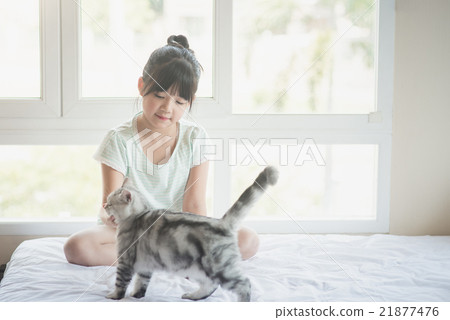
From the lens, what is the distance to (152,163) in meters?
1.07

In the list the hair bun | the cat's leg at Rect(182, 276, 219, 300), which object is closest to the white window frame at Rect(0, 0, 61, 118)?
the hair bun

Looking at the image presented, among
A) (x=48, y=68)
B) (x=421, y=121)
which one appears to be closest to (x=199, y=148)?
(x=48, y=68)

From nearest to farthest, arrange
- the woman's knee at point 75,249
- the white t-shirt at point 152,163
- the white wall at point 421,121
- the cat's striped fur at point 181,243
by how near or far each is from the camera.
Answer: the cat's striped fur at point 181,243 → the white t-shirt at point 152,163 → the woman's knee at point 75,249 → the white wall at point 421,121

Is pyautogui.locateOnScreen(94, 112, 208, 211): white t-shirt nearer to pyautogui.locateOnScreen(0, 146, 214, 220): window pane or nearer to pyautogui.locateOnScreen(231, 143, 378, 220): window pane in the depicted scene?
pyautogui.locateOnScreen(231, 143, 378, 220): window pane

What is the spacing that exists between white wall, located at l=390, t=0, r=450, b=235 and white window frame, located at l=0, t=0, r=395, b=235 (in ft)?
0.26

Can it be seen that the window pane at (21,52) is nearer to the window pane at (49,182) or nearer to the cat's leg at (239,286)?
the window pane at (49,182)

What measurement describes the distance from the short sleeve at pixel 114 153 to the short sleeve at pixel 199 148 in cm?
17

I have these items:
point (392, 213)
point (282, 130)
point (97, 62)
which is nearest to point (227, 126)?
point (282, 130)

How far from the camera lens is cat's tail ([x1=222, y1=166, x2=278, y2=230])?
82 cm

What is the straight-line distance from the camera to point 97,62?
1.43m

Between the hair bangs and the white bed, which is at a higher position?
the hair bangs

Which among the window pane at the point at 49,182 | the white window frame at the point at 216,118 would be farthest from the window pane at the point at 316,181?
the window pane at the point at 49,182

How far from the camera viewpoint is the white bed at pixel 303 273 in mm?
942

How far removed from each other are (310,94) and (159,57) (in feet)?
1.96
